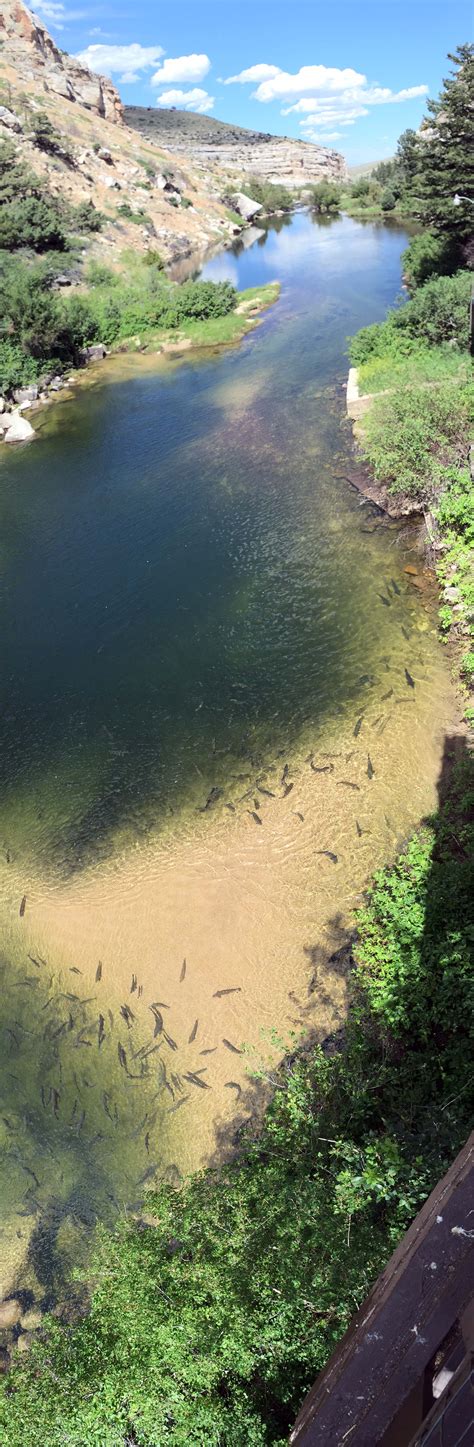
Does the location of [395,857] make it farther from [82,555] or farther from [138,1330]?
[82,555]

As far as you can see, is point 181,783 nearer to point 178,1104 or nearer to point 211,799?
point 211,799

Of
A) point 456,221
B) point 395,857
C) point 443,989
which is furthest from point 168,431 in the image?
point 443,989

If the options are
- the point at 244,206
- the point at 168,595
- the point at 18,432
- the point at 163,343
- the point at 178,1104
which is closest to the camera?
the point at 178,1104

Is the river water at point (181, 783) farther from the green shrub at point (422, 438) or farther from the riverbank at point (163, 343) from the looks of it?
the riverbank at point (163, 343)

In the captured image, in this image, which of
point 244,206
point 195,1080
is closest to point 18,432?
point 195,1080

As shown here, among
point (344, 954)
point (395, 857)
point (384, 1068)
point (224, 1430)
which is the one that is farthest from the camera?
point (395, 857)

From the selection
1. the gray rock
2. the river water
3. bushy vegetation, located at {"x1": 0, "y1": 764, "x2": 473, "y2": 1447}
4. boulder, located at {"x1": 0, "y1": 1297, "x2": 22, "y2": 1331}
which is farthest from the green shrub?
the gray rock
